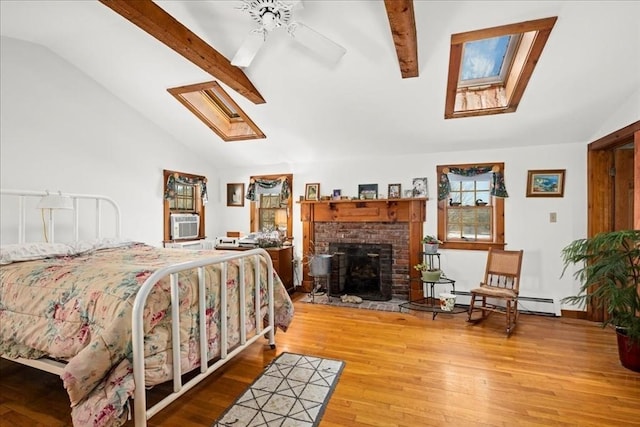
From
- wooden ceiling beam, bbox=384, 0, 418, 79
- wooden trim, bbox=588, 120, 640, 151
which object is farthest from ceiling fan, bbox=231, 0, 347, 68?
wooden trim, bbox=588, 120, 640, 151

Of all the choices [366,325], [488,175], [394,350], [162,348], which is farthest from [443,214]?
[162,348]

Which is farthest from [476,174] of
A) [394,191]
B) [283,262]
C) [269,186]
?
[269,186]

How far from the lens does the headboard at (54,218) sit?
9.21 feet

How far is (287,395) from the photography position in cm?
205

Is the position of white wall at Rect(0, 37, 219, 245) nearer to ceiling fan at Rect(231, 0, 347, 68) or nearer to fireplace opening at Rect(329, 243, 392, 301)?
ceiling fan at Rect(231, 0, 347, 68)

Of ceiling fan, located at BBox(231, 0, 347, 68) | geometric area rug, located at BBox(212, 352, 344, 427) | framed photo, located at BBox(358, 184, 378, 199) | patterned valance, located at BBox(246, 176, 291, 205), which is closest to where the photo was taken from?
geometric area rug, located at BBox(212, 352, 344, 427)

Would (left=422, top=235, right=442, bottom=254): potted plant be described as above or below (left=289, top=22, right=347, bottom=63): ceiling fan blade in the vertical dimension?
below

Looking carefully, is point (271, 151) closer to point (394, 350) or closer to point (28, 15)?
point (28, 15)

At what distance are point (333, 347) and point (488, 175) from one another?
3026mm

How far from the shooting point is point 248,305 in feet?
8.09

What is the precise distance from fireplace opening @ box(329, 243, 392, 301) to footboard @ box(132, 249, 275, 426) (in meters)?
2.03

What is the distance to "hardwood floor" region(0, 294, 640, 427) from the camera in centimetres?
185

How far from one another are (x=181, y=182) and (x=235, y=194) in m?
0.96

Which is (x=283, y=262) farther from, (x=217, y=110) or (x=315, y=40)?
(x=315, y=40)
